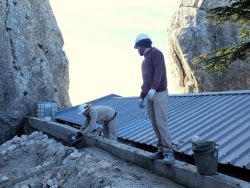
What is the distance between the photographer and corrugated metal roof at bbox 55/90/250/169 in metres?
7.23

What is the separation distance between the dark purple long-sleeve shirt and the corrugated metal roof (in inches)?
70.2

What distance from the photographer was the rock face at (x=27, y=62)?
2102cm

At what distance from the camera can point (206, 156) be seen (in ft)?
18.6

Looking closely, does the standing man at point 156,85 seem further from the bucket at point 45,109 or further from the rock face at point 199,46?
the rock face at point 199,46

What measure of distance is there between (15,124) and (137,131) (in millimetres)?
11693

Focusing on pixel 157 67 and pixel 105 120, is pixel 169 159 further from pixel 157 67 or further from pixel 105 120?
pixel 105 120

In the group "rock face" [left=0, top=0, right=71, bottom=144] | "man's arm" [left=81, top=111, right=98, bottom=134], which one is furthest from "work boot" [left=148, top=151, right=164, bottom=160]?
"rock face" [left=0, top=0, right=71, bottom=144]

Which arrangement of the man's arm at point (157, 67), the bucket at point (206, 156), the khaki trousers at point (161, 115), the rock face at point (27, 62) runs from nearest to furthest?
the bucket at point (206, 156) → the man's arm at point (157, 67) → the khaki trousers at point (161, 115) → the rock face at point (27, 62)

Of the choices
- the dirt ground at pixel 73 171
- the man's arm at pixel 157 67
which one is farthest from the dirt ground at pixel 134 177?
the man's arm at pixel 157 67

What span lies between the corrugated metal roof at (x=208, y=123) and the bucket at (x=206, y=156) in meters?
0.83

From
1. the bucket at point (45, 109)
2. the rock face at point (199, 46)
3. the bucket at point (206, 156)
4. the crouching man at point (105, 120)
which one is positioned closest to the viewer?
the bucket at point (206, 156)

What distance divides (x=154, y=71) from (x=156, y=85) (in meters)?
0.27

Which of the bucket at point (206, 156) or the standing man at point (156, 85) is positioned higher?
the standing man at point (156, 85)

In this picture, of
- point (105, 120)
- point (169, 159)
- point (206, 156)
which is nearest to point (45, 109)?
point (105, 120)
